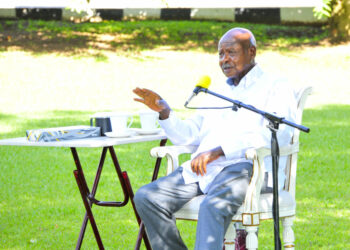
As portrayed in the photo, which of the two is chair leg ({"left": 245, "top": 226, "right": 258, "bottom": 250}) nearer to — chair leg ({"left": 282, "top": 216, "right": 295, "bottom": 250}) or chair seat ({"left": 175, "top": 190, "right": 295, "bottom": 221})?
chair seat ({"left": 175, "top": 190, "right": 295, "bottom": 221})

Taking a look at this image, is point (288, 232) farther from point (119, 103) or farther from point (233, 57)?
point (119, 103)

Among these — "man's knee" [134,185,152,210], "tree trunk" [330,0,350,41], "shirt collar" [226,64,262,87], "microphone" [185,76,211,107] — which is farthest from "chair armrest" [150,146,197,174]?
"tree trunk" [330,0,350,41]

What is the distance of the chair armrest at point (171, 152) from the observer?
13.0ft

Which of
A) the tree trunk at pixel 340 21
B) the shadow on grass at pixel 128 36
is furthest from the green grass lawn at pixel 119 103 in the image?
the tree trunk at pixel 340 21

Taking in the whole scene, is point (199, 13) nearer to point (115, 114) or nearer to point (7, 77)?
point (7, 77)

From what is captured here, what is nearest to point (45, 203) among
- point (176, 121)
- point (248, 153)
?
point (176, 121)

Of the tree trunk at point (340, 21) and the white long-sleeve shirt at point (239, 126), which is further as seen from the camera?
the tree trunk at point (340, 21)

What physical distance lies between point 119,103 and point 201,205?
27.7 ft

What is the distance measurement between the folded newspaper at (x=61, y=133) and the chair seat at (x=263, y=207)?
0.75 metres

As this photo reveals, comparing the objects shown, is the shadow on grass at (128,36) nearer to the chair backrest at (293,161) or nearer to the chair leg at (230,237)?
the chair backrest at (293,161)

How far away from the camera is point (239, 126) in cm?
385

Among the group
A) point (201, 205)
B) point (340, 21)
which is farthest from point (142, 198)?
point (340, 21)

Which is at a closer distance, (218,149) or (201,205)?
(201,205)

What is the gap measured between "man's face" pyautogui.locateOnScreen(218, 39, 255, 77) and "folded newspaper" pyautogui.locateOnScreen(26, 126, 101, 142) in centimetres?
83
